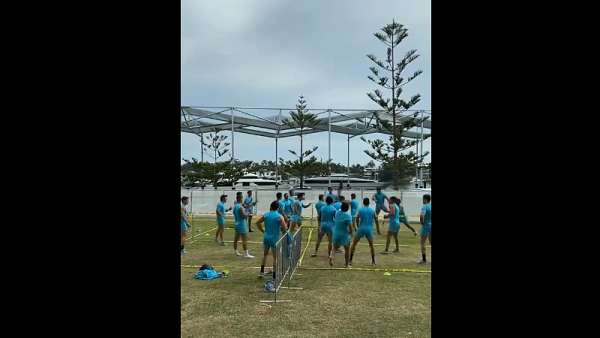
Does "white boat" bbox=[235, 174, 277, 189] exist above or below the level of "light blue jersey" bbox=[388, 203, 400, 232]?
above

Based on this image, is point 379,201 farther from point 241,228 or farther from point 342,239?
point 241,228

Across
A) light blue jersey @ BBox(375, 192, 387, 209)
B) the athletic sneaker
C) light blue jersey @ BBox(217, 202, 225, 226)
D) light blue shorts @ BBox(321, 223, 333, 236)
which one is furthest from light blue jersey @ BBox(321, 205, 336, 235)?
light blue jersey @ BBox(375, 192, 387, 209)

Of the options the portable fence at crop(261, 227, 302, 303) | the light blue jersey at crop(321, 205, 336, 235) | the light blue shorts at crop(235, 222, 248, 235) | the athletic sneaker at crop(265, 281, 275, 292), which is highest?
the light blue jersey at crop(321, 205, 336, 235)

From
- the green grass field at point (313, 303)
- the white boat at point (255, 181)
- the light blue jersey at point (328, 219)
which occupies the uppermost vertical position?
the white boat at point (255, 181)

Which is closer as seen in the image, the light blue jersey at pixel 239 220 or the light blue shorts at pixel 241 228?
the light blue jersey at pixel 239 220

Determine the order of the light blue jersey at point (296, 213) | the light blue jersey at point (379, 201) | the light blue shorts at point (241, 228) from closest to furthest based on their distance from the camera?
the light blue shorts at point (241, 228) → the light blue jersey at point (296, 213) → the light blue jersey at point (379, 201)

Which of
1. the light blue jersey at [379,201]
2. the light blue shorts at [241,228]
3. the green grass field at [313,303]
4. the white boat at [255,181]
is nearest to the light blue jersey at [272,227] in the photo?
the green grass field at [313,303]

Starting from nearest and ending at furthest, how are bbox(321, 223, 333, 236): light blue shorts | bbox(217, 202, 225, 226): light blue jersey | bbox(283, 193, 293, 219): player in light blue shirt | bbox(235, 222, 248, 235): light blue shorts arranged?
bbox(321, 223, 333, 236): light blue shorts, bbox(235, 222, 248, 235): light blue shorts, bbox(217, 202, 225, 226): light blue jersey, bbox(283, 193, 293, 219): player in light blue shirt

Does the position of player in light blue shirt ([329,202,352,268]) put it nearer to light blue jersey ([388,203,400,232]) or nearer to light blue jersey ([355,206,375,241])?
light blue jersey ([355,206,375,241])

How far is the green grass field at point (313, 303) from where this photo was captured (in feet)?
17.6

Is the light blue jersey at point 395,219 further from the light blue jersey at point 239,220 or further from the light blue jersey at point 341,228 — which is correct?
the light blue jersey at point 239,220

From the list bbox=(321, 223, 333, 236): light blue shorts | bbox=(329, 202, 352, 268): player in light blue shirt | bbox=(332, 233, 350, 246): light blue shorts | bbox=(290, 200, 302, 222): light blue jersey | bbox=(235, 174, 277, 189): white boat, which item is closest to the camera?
bbox=(329, 202, 352, 268): player in light blue shirt

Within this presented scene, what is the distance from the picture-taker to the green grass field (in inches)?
211
